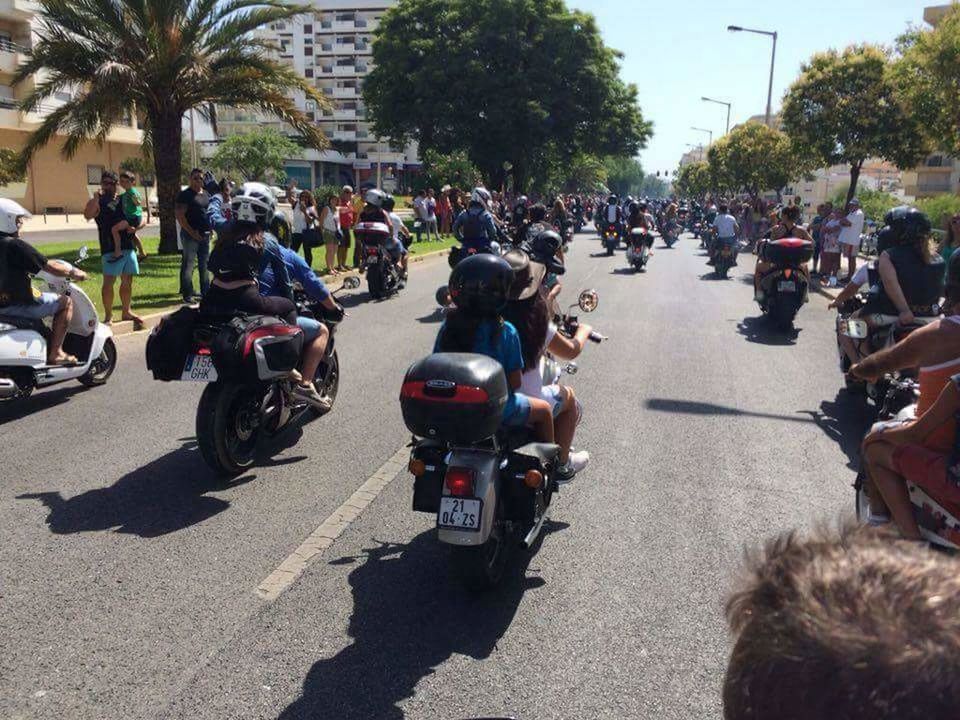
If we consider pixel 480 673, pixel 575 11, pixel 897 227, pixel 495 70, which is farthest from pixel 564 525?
pixel 575 11

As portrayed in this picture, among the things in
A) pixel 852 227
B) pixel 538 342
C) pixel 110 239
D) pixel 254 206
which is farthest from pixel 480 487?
pixel 852 227

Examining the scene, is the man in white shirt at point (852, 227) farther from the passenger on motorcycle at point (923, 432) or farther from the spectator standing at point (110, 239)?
the passenger on motorcycle at point (923, 432)

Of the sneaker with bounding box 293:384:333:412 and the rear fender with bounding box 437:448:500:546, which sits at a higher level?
the rear fender with bounding box 437:448:500:546

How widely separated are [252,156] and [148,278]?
42304 millimetres

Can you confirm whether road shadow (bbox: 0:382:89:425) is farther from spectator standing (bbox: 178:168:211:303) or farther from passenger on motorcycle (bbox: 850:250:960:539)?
passenger on motorcycle (bbox: 850:250:960:539)

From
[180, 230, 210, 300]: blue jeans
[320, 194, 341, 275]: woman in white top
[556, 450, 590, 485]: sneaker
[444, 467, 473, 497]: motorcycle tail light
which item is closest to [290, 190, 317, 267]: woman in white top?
[320, 194, 341, 275]: woman in white top

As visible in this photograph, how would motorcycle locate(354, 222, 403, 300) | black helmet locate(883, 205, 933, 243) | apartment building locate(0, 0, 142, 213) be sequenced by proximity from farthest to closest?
apartment building locate(0, 0, 142, 213), motorcycle locate(354, 222, 403, 300), black helmet locate(883, 205, 933, 243)

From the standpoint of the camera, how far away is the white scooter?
6422 millimetres

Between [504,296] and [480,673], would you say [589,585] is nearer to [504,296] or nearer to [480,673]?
[480,673]

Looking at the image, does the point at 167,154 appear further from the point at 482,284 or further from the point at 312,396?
the point at 482,284

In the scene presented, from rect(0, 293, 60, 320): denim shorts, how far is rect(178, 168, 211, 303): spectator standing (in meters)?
4.00

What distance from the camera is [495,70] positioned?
130 ft

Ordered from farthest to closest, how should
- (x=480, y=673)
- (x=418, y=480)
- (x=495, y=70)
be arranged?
(x=495, y=70) → (x=418, y=480) → (x=480, y=673)

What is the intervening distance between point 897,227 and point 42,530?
6804 millimetres
